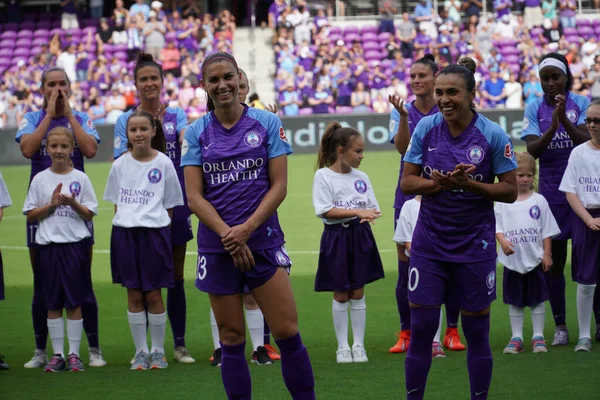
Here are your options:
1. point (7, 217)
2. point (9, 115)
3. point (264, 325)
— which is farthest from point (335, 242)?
point (9, 115)

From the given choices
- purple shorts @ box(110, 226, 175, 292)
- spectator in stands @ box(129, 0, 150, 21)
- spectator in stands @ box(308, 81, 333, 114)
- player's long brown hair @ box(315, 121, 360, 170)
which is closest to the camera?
purple shorts @ box(110, 226, 175, 292)

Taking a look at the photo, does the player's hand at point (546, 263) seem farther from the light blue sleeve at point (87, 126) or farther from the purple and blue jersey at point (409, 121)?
the light blue sleeve at point (87, 126)

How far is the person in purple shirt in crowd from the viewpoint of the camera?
7.79 m

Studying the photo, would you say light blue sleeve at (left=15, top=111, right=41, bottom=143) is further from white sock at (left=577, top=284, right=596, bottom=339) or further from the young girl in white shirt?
white sock at (left=577, top=284, right=596, bottom=339)

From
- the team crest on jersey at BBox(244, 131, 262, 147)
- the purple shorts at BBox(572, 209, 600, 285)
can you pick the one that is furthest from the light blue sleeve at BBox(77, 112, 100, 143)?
the purple shorts at BBox(572, 209, 600, 285)

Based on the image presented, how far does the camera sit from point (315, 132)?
993 inches

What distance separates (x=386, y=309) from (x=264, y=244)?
4.20 m

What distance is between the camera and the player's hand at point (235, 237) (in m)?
5.24

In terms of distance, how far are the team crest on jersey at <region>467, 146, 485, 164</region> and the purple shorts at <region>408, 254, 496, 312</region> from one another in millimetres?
568

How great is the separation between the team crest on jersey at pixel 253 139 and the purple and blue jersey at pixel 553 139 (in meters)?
3.31

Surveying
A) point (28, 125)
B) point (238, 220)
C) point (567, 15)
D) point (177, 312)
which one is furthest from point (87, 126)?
point (567, 15)

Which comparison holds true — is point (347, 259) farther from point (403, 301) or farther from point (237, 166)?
point (237, 166)

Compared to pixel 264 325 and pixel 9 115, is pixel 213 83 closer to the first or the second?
pixel 264 325

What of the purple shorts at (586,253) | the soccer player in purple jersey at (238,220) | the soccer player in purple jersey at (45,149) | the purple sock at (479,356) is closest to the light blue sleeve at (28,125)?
the soccer player in purple jersey at (45,149)
